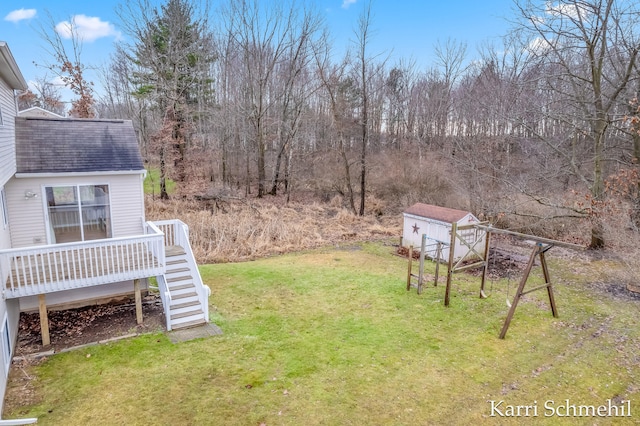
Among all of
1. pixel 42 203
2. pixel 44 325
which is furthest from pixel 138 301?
pixel 42 203

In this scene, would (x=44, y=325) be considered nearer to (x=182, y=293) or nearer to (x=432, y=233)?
(x=182, y=293)

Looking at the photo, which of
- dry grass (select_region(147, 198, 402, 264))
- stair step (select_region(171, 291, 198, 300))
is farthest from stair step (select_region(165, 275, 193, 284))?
dry grass (select_region(147, 198, 402, 264))

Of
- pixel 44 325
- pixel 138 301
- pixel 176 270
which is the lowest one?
pixel 44 325

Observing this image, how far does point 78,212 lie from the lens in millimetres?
8766

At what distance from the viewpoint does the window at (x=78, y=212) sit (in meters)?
8.59

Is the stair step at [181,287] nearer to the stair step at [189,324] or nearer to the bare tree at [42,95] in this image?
the stair step at [189,324]

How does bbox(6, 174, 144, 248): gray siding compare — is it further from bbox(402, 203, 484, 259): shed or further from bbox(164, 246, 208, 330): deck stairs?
bbox(402, 203, 484, 259): shed

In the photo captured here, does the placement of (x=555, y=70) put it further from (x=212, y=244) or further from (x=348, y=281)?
(x=212, y=244)

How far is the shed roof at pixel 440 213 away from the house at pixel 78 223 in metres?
8.57

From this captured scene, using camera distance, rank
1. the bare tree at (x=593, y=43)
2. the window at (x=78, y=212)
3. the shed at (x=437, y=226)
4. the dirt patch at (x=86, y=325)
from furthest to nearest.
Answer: the shed at (x=437, y=226), the bare tree at (x=593, y=43), the window at (x=78, y=212), the dirt patch at (x=86, y=325)

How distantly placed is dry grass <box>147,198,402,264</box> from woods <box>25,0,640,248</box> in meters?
1.74

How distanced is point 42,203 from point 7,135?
161 cm

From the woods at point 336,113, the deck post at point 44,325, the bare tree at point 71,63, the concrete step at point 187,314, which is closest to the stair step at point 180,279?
the concrete step at point 187,314

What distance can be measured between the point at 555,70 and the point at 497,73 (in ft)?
39.0
